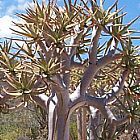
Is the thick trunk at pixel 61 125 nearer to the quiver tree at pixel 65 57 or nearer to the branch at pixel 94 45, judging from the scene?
the quiver tree at pixel 65 57

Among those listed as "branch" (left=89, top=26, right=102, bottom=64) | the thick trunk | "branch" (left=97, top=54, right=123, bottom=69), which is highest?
"branch" (left=89, top=26, right=102, bottom=64)

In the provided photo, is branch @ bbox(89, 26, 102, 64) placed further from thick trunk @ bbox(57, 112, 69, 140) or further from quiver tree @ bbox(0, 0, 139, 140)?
thick trunk @ bbox(57, 112, 69, 140)

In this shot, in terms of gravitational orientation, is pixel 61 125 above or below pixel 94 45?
below

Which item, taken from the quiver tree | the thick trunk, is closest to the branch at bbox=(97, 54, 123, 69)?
the quiver tree

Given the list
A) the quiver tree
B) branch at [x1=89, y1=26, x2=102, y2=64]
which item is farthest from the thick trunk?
branch at [x1=89, y1=26, x2=102, y2=64]

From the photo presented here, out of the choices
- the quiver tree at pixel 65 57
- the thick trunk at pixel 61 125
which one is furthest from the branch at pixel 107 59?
the thick trunk at pixel 61 125

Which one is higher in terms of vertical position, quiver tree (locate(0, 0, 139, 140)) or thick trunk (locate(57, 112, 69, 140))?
quiver tree (locate(0, 0, 139, 140))

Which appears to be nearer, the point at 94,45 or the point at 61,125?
the point at 61,125

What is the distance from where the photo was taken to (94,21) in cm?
357

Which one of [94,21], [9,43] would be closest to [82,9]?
[94,21]

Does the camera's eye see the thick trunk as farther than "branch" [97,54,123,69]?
No

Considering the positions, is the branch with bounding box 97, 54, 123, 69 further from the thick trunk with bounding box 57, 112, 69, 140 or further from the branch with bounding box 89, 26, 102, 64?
the thick trunk with bounding box 57, 112, 69, 140

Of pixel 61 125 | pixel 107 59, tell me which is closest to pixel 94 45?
pixel 107 59

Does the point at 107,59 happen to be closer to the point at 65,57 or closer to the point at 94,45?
the point at 94,45
